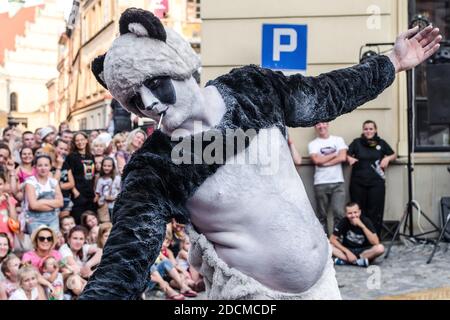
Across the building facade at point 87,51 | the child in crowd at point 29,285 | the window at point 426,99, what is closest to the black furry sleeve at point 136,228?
the building facade at point 87,51

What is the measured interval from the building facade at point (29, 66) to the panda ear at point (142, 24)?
188 centimetres

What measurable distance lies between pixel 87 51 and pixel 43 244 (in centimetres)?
152

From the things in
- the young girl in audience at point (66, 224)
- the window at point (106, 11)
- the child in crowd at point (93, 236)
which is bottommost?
the child in crowd at point (93, 236)

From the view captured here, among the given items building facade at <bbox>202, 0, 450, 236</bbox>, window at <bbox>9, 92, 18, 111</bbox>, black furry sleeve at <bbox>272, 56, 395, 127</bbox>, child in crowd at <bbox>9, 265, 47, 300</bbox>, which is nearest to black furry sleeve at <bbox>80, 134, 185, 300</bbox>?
black furry sleeve at <bbox>272, 56, 395, 127</bbox>

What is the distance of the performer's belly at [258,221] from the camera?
2.07m

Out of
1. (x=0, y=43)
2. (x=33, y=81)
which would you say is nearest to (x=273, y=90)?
(x=0, y=43)

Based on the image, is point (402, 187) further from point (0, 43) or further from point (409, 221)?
point (0, 43)

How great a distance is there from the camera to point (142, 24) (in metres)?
2.04

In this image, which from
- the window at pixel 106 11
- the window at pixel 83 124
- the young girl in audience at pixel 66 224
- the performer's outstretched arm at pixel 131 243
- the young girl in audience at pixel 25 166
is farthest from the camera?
the window at pixel 83 124

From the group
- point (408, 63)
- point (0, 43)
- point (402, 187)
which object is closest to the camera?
point (408, 63)

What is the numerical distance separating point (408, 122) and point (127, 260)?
5066 millimetres

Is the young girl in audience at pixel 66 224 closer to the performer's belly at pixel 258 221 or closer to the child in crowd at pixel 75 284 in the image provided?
the child in crowd at pixel 75 284

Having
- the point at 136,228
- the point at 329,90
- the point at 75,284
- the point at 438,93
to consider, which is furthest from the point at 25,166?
the point at 136,228

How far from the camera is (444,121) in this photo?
6.41 m
